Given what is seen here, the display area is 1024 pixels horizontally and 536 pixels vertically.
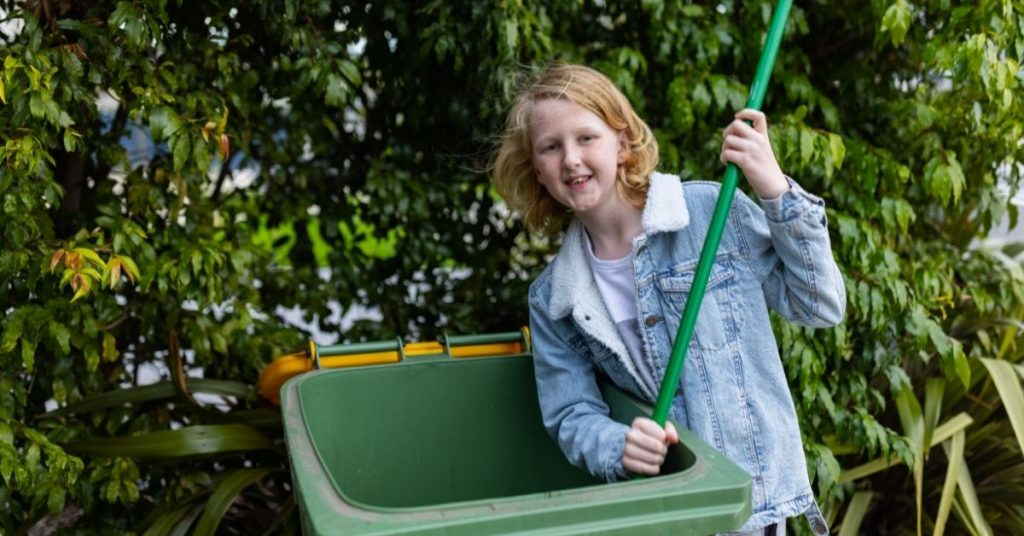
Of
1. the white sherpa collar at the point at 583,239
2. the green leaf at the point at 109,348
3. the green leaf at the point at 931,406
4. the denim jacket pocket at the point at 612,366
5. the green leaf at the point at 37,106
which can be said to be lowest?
the green leaf at the point at 931,406

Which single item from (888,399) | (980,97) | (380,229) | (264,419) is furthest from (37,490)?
(980,97)

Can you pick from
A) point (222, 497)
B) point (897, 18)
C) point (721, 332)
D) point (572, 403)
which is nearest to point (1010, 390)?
point (897, 18)

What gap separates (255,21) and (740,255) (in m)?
1.37

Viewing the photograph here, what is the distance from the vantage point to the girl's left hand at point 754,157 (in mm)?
1680

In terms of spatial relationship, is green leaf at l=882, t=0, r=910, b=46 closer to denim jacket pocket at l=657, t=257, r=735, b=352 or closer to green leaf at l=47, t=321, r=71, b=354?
denim jacket pocket at l=657, t=257, r=735, b=352

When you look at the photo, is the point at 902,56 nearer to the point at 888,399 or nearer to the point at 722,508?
the point at 888,399

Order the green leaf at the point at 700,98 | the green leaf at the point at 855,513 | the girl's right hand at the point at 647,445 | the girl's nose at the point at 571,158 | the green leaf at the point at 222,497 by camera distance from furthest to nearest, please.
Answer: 1. the green leaf at the point at 855,513
2. the green leaf at the point at 700,98
3. the green leaf at the point at 222,497
4. the girl's nose at the point at 571,158
5. the girl's right hand at the point at 647,445

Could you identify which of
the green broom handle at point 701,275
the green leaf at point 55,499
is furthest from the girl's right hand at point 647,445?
the green leaf at point 55,499

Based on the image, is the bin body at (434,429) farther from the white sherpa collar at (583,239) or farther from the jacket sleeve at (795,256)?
the jacket sleeve at (795,256)

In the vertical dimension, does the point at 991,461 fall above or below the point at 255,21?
below

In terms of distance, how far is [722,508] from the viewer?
144 cm

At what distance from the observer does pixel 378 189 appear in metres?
2.91

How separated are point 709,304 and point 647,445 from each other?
308 millimetres

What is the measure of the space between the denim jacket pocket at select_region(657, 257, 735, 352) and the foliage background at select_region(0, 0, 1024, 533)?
0.71 m
